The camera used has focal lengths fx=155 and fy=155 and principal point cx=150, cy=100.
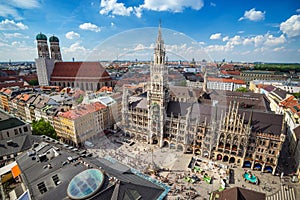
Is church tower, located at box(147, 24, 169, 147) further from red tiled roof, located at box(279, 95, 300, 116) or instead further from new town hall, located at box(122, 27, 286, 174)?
red tiled roof, located at box(279, 95, 300, 116)

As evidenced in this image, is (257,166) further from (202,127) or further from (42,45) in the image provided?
(42,45)

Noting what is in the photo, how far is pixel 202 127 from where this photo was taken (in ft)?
115

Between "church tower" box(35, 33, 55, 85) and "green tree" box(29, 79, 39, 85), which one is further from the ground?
"church tower" box(35, 33, 55, 85)

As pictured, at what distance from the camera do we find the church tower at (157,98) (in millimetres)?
33531

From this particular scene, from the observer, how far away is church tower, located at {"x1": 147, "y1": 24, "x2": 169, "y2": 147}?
110 ft

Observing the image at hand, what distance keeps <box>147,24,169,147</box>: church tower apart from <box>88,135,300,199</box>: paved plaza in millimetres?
3908

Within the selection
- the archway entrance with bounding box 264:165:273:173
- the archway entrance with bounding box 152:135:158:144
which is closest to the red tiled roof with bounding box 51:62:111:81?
the archway entrance with bounding box 152:135:158:144

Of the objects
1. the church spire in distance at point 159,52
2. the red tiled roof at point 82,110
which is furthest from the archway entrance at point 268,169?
the red tiled roof at point 82,110

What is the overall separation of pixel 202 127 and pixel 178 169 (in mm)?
10549

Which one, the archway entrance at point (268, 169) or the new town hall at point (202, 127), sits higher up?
the new town hall at point (202, 127)

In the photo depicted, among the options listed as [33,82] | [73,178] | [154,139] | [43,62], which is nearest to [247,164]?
[154,139]

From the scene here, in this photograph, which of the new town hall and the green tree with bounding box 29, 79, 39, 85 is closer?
the new town hall

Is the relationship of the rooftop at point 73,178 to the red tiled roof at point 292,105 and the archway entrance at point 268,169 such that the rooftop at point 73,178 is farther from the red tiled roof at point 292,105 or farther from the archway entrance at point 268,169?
the red tiled roof at point 292,105

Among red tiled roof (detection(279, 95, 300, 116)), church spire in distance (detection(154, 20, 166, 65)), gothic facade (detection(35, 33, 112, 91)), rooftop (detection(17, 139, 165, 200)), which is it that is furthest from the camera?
gothic facade (detection(35, 33, 112, 91))
